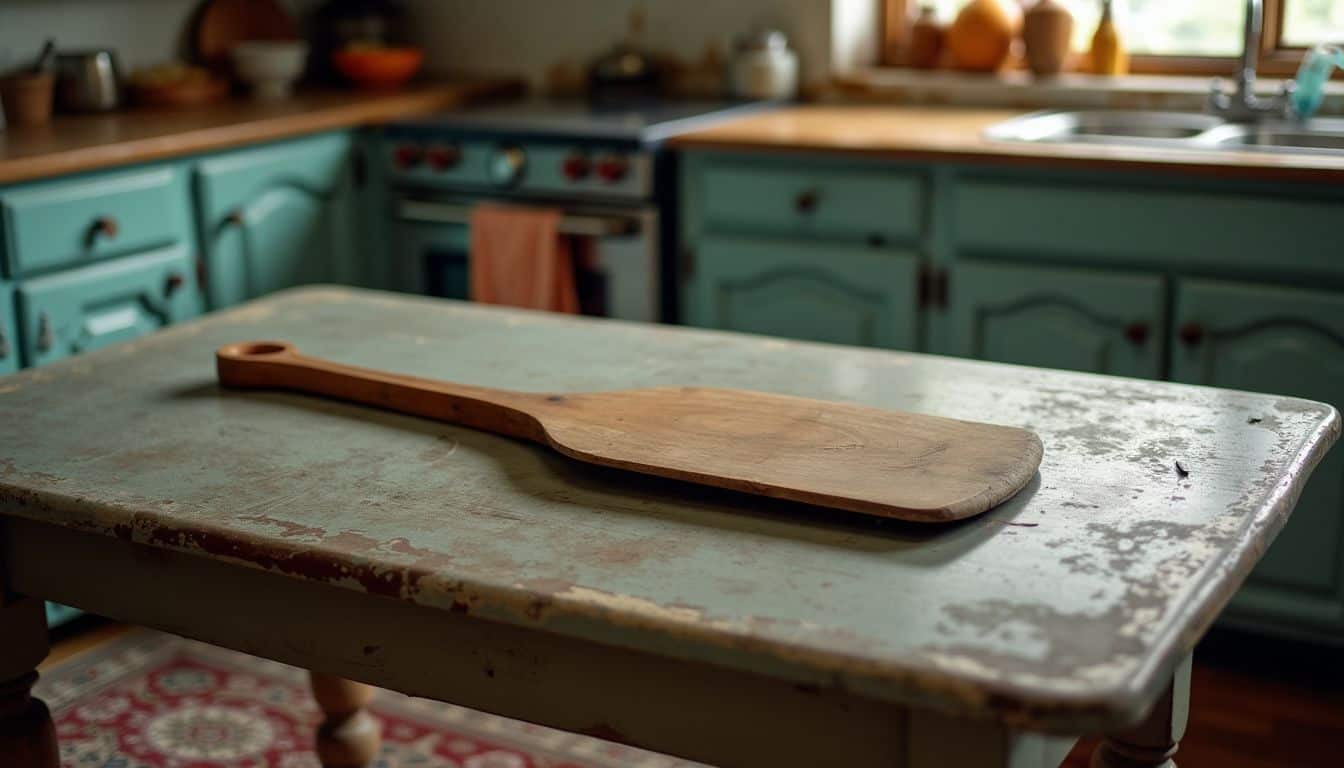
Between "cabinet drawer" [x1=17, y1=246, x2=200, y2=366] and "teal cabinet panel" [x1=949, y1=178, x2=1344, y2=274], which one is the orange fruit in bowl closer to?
"cabinet drawer" [x1=17, y1=246, x2=200, y2=366]

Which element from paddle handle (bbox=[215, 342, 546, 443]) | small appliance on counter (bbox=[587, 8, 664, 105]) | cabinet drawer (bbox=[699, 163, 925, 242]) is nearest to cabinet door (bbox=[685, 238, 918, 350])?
cabinet drawer (bbox=[699, 163, 925, 242])

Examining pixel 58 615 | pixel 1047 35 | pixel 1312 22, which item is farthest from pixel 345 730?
pixel 1312 22

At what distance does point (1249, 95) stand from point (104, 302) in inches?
94.1

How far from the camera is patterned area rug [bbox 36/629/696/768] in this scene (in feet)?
7.96

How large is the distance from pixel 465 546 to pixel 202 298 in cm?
214

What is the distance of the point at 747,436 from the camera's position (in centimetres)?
131

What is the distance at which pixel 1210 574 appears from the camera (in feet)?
3.44

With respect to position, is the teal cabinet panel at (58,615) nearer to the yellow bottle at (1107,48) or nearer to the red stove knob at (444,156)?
the red stove knob at (444,156)

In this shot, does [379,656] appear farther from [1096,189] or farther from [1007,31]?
[1007,31]

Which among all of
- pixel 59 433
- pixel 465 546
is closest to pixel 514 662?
pixel 465 546

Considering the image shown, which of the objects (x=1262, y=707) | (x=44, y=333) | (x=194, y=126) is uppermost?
(x=194, y=126)

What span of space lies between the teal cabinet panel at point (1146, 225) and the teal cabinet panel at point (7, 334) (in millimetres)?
1792

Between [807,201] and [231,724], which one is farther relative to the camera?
[807,201]

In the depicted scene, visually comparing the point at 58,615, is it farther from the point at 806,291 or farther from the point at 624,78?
the point at 624,78
